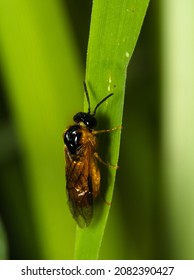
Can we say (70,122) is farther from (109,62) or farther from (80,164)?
(109,62)

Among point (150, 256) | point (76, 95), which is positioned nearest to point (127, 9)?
point (76, 95)

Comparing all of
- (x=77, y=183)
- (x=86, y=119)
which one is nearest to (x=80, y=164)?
(x=77, y=183)

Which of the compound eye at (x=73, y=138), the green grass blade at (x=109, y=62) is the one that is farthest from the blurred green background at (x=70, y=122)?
the green grass blade at (x=109, y=62)

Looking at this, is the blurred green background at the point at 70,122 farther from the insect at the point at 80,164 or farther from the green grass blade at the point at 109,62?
the green grass blade at the point at 109,62

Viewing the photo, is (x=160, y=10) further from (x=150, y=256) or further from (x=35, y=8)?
(x=150, y=256)

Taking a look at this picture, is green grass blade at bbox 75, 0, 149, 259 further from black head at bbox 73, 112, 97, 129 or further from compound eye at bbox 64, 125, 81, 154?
compound eye at bbox 64, 125, 81, 154
